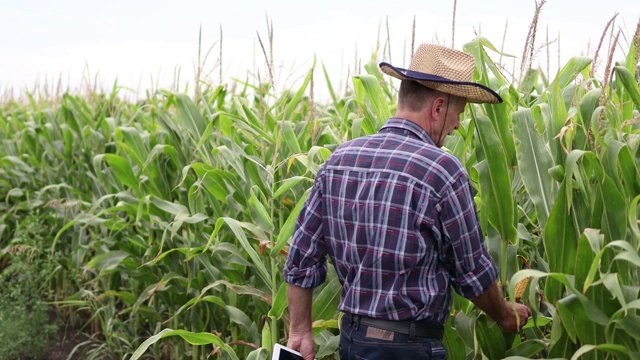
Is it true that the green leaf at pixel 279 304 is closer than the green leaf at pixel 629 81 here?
No

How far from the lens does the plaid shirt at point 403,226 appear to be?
242 centimetres

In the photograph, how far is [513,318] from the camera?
2.59 metres

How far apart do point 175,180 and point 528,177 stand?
8.28 ft

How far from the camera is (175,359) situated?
15.3 ft

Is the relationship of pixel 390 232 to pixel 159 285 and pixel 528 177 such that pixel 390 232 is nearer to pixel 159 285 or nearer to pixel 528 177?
pixel 528 177

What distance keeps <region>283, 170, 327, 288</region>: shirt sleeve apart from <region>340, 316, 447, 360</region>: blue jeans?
27 centimetres

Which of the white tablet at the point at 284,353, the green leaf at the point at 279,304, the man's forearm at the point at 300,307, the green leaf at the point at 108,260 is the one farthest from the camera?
the green leaf at the point at 108,260

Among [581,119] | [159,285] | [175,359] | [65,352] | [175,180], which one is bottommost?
[65,352]

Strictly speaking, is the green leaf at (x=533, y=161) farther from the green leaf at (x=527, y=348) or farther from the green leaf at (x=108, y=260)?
the green leaf at (x=108, y=260)

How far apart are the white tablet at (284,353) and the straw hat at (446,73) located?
3.24ft

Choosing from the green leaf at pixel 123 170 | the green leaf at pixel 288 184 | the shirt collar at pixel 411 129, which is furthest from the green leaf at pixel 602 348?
the green leaf at pixel 123 170

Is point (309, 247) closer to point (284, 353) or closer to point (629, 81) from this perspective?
point (284, 353)

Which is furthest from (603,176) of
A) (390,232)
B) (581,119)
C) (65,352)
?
(65,352)

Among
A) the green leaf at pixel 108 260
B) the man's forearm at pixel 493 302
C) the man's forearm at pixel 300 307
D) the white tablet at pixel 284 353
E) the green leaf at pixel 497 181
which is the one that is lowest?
the green leaf at pixel 108 260
